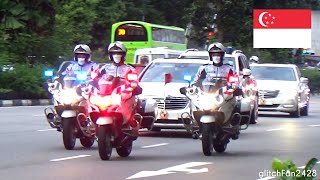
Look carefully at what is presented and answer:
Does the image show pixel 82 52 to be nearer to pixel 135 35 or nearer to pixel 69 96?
pixel 69 96

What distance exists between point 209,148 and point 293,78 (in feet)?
43.9

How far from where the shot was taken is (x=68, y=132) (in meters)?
13.1

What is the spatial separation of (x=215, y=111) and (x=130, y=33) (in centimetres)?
2790

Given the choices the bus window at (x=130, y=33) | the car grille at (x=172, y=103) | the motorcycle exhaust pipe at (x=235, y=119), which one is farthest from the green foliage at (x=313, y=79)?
the motorcycle exhaust pipe at (x=235, y=119)

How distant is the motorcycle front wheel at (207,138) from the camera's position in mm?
12289

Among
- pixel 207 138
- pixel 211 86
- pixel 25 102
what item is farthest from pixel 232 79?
pixel 25 102

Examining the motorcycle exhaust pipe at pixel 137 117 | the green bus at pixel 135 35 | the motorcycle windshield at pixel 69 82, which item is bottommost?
the motorcycle exhaust pipe at pixel 137 117

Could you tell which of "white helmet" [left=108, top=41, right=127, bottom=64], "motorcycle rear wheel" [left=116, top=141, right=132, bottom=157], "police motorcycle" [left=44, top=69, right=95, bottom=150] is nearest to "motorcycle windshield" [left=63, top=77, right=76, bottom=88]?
"police motorcycle" [left=44, top=69, right=95, bottom=150]

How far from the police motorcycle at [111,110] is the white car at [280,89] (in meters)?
12.9

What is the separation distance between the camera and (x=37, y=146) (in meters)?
13.9

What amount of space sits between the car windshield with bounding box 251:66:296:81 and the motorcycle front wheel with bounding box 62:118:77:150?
13.1 metres

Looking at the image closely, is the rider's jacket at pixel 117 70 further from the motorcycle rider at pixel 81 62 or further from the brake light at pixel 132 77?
the motorcycle rider at pixel 81 62

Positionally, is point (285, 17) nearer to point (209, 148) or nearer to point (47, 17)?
point (47, 17)

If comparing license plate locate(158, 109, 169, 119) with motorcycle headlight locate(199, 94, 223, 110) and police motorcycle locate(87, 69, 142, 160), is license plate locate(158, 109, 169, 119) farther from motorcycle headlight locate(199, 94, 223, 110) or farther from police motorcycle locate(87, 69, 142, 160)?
police motorcycle locate(87, 69, 142, 160)
